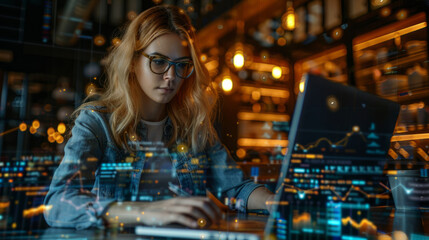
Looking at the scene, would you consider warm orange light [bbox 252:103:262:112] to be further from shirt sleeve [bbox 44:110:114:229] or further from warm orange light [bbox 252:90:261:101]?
shirt sleeve [bbox 44:110:114:229]

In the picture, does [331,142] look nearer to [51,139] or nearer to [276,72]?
[51,139]

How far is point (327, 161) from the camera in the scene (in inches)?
24.7

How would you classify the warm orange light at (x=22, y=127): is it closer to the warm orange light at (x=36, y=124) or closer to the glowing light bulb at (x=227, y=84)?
the warm orange light at (x=36, y=124)

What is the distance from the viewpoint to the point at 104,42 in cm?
198

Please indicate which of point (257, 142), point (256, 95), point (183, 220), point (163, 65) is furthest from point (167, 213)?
point (256, 95)

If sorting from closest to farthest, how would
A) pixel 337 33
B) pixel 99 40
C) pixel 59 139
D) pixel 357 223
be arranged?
pixel 357 223, pixel 59 139, pixel 99 40, pixel 337 33

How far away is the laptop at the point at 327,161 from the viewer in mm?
535

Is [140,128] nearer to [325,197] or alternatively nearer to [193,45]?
[193,45]

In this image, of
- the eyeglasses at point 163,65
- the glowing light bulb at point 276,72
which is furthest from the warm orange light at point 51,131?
the glowing light bulb at point 276,72

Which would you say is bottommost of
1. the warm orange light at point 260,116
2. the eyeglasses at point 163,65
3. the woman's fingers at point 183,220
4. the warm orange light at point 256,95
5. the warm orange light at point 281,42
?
the woman's fingers at point 183,220

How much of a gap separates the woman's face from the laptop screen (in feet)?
1.86

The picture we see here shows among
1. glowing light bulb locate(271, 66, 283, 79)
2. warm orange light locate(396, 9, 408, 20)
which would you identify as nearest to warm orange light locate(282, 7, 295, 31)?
glowing light bulb locate(271, 66, 283, 79)

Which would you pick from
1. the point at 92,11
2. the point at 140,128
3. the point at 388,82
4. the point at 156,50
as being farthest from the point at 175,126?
the point at 388,82

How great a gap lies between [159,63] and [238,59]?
2550mm
